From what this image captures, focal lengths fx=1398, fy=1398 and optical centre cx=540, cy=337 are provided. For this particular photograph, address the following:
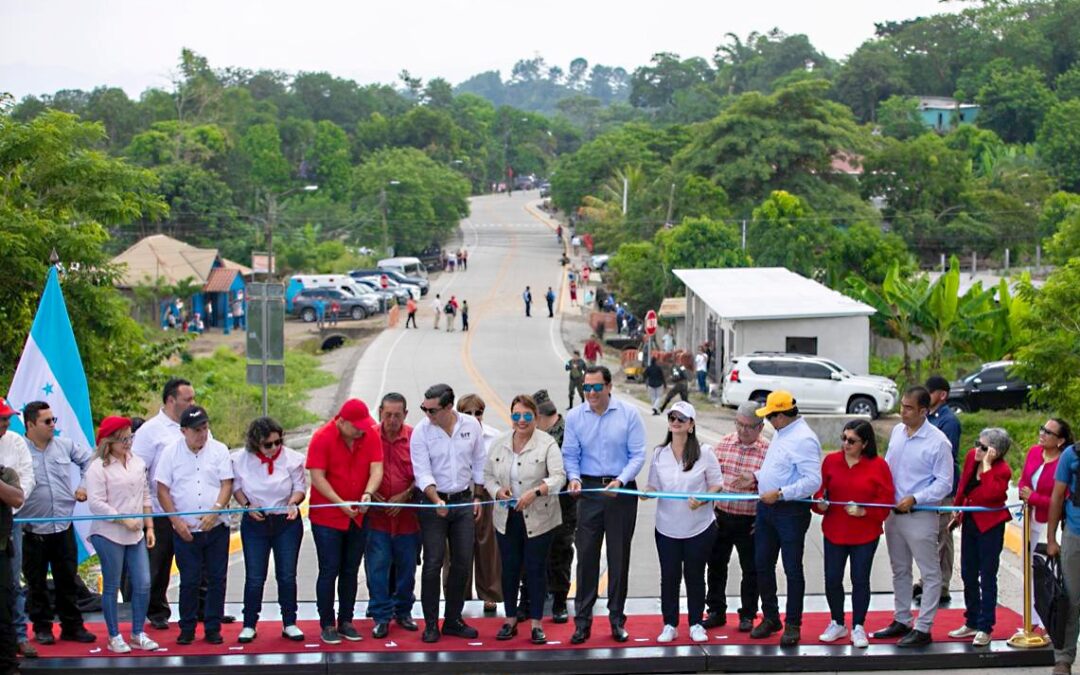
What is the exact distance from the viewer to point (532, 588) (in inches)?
408

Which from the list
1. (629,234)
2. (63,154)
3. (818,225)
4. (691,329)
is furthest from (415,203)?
(63,154)

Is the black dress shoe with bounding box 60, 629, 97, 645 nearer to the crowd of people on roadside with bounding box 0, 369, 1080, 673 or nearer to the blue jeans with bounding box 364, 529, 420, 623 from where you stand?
the crowd of people on roadside with bounding box 0, 369, 1080, 673

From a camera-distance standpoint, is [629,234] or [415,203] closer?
[629,234]

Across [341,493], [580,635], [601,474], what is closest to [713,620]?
[580,635]

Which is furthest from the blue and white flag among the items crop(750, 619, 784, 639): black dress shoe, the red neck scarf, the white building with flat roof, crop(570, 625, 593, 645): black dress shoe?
the white building with flat roof

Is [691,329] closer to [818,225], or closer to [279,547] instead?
[818,225]

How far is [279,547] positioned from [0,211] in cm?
1111

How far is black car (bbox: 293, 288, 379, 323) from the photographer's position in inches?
2334

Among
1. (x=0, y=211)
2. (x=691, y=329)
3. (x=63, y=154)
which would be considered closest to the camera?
(x=0, y=211)

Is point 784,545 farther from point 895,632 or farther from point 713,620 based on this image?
point 895,632

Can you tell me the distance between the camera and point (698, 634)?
404 inches

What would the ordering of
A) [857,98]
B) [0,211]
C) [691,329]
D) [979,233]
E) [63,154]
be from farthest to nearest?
[857,98], [979,233], [691,329], [63,154], [0,211]

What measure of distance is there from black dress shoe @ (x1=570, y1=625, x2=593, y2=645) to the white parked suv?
21.9 metres

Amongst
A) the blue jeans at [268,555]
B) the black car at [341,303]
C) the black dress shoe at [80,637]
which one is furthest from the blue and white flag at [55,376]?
the black car at [341,303]
